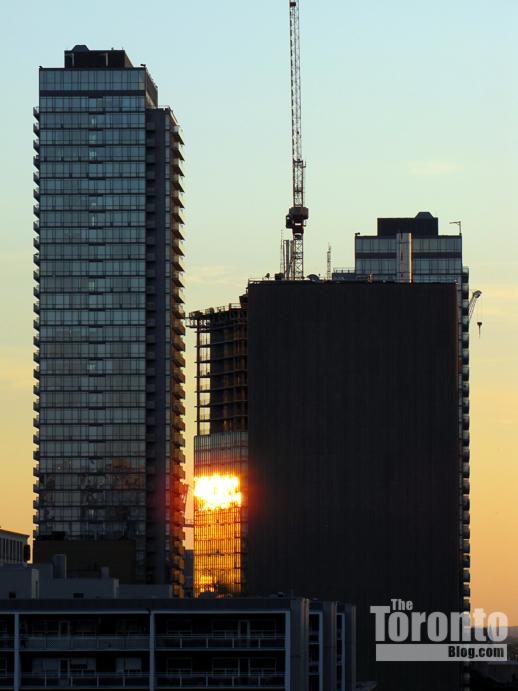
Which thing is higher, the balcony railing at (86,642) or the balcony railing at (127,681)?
the balcony railing at (86,642)

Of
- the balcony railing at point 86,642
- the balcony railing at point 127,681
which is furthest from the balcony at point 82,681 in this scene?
the balcony railing at point 86,642

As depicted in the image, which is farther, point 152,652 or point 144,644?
point 144,644

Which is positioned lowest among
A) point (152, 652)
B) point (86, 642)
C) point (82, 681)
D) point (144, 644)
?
point (82, 681)

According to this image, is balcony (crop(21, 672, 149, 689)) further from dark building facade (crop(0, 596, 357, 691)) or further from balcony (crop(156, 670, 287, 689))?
balcony (crop(156, 670, 287, 689))

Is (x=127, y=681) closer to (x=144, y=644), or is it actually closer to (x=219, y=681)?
(x=144, y=644)

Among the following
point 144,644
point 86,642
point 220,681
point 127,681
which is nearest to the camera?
point 127,681

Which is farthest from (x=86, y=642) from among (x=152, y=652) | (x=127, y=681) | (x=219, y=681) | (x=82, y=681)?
(x=219, y=681)

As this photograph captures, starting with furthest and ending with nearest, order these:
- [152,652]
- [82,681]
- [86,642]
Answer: [86,642]
[82,681]
[152,652]

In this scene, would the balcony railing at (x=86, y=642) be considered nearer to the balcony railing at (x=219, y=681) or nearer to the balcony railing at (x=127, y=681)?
the balcony railing at (x=127, y=681)

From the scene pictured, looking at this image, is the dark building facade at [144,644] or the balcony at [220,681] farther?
the balcony at [220,681]

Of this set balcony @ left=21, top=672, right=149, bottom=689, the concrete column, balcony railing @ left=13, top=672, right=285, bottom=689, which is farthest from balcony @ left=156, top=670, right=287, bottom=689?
balcony @ left=21, top=672, right=149, bottom=689

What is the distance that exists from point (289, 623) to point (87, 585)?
42.0 meters

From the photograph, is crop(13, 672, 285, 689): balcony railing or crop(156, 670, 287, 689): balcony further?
crop(156, 670, 287, 689): balcony

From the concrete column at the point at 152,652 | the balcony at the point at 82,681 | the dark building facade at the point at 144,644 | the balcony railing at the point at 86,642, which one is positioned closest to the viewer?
the concrete column at the point at 152,652
